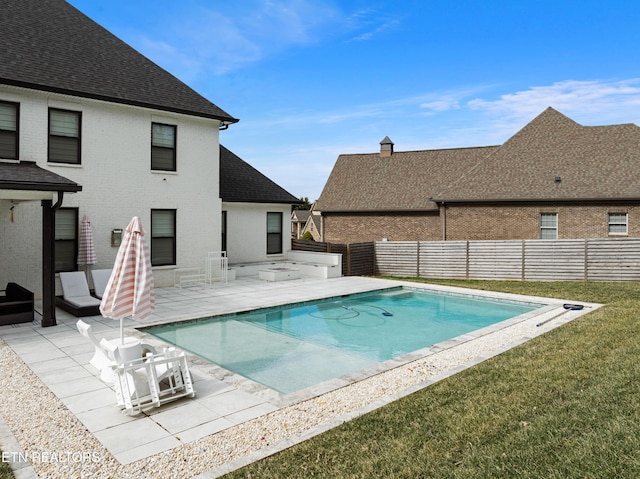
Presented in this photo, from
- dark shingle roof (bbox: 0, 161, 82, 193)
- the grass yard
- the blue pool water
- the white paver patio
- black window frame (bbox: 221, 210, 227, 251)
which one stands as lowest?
the blue pool water

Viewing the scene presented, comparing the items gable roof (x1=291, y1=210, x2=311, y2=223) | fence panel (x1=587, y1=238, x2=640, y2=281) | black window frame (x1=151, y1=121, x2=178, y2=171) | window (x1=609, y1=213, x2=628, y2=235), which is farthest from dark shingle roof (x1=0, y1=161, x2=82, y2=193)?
gable roof (x1=291, y1=210, x2=311, y2=223)

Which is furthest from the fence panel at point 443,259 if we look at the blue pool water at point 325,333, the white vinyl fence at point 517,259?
the blue pool water at point 325,333

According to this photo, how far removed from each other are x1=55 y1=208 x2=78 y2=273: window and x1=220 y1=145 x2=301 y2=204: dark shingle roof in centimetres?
620

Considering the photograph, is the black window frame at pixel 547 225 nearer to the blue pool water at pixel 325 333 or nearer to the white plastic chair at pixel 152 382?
the blue pool water at pixel 325 333

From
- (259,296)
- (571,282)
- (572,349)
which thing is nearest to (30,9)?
(259,296)

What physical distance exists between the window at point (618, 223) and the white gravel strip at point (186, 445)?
1820 centimetres

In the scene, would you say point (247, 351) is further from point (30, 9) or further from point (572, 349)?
point (30, 9)

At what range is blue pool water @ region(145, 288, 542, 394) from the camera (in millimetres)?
8172

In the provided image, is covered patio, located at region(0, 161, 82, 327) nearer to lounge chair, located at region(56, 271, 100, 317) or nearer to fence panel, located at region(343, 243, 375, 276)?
lounge chair, located at region(56, 271, 100, 317)

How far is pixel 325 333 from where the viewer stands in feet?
35.4

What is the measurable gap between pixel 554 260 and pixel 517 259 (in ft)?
4.53

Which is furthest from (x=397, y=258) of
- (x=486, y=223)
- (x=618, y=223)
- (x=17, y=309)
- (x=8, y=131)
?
(x=8, y=131)

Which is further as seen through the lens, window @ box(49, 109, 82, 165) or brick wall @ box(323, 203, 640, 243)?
brick wall @ box(323, 203, 640, 243)

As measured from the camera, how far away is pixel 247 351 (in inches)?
359
